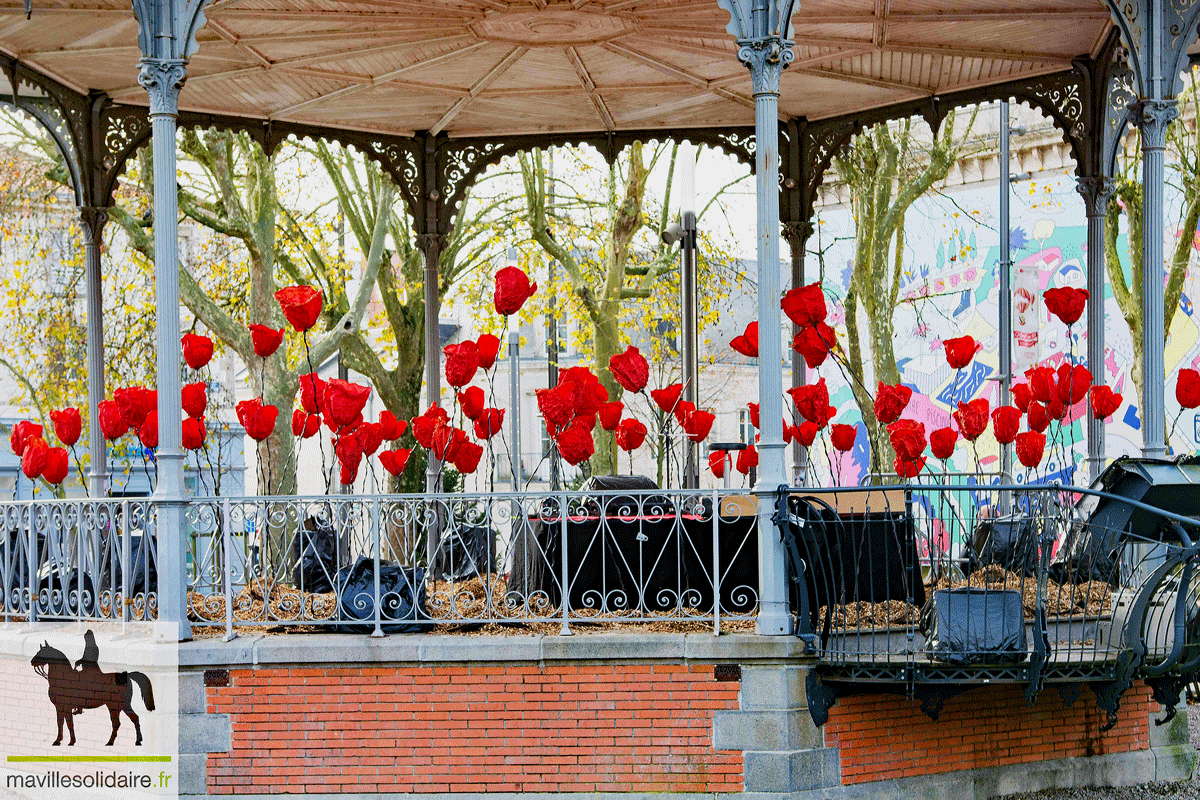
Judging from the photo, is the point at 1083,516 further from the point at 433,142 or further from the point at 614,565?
the point at 433,142

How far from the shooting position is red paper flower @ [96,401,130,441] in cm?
983

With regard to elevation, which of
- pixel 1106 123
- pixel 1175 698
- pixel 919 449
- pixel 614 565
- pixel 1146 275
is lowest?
pixel 1175 698

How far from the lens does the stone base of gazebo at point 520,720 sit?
7.93 metres

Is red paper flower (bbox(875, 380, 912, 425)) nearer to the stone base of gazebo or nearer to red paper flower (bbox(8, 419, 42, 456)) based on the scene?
the stone base of gazebo

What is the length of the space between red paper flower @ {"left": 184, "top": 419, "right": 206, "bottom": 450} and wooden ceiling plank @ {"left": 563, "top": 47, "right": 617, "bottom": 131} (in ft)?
13.7

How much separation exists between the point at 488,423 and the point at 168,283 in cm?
245

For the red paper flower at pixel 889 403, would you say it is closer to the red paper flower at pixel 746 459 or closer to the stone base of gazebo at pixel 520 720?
the red paper flower at pixel 746 459

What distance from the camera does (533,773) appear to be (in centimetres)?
800

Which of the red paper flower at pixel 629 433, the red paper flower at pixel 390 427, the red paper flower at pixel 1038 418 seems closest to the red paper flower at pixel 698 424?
the red paper flower at pixel 629 433

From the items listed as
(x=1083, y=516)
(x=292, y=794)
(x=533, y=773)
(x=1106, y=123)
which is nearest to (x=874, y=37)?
(x=1106, y=123)

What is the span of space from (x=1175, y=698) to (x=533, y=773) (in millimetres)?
Answer: 3828

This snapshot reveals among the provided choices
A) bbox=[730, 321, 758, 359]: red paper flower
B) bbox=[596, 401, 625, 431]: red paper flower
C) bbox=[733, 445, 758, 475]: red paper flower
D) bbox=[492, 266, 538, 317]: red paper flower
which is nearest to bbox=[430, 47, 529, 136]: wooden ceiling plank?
bbox=[492, 266, 538, 317]: red paper flower

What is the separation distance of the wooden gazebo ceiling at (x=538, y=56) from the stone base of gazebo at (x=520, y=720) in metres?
4.77

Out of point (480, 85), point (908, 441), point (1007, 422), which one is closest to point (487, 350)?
point (908, 441)
